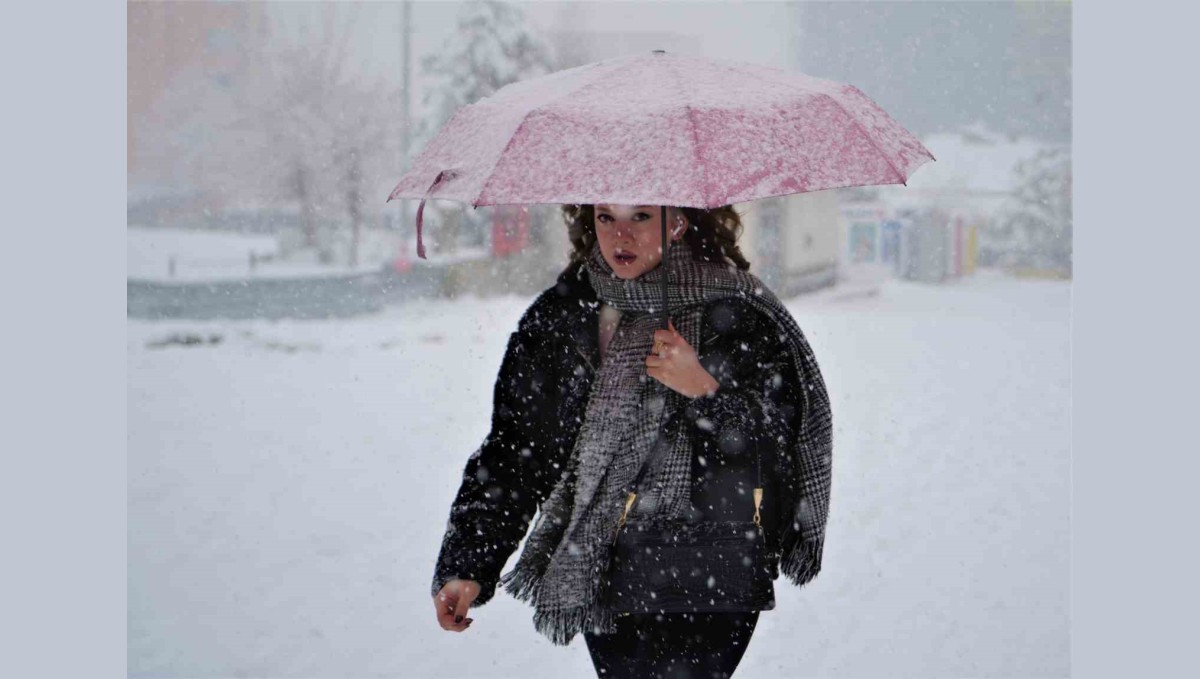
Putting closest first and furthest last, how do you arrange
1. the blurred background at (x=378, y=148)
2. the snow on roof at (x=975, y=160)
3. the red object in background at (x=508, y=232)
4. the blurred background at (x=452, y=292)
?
the blurred background at (x=452, y=292) < the blurred background at (x=378, y=148) < the red object in background at (x=508, y=232) < the snow on roof at (x=975, y=160)

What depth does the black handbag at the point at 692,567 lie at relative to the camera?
2932 millimetres

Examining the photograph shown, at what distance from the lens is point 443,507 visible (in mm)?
10188

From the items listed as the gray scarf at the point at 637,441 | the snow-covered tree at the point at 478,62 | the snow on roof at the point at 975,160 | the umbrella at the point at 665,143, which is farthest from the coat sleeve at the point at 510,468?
the snow on roof at the point at 975,160

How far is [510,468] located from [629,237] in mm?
659

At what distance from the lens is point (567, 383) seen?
3.21 m

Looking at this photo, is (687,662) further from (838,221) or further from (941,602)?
(838,221)

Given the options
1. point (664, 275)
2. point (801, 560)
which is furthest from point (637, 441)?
point (801, 560)

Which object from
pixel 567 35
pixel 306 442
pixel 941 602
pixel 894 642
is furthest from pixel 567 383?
pixel 567 35

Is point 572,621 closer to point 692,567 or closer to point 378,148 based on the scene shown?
point 692,567

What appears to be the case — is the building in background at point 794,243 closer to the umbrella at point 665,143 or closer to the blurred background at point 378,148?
the blurred background at point 378,148

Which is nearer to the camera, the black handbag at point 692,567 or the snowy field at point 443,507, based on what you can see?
the black handbag at point 692,567

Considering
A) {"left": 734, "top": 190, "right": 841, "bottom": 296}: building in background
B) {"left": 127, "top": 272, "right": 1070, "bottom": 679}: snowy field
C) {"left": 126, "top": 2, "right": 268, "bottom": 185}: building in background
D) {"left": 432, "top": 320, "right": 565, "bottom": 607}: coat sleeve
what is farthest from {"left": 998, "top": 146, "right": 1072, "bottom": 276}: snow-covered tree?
{"left": 432, "top": 320, "right": 565, "bottom": 607}: coat sleeve

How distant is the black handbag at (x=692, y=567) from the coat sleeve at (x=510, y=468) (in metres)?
0.34

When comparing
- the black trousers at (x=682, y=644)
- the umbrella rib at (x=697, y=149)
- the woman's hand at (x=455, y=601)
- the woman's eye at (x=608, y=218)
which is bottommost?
Result: the black trousers at (x=682, y=644)
